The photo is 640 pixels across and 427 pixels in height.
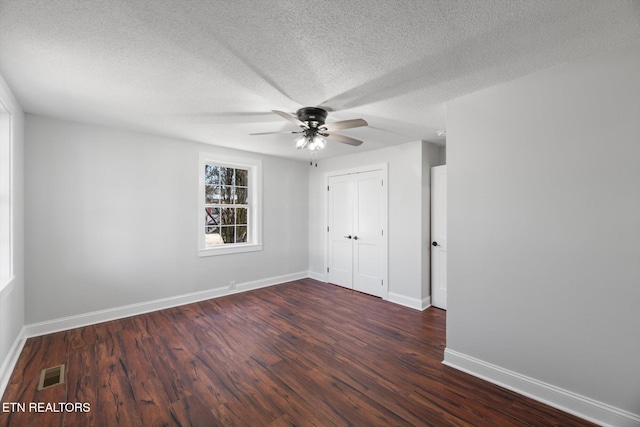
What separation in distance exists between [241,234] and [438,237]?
3.22 meters

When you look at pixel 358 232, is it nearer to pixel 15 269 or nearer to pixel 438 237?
pixel 438 237

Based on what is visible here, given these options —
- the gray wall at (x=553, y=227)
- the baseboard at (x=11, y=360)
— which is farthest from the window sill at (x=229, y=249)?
the gray wall at (x=553, y=227)

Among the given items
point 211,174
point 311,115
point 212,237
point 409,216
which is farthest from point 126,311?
point 409,216

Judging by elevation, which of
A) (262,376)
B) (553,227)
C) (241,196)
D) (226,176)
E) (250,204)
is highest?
(226,176)

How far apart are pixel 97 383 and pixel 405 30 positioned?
3.34 meters

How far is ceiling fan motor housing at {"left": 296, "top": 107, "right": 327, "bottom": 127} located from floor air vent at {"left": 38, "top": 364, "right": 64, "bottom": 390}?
300cm

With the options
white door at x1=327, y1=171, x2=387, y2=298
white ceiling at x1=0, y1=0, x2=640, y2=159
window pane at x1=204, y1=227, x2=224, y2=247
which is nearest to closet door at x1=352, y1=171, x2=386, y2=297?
white door at x1=327, y1=171, x2=387, y2=298

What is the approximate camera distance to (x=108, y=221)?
11.0 ft

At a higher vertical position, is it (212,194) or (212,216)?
(212,194)

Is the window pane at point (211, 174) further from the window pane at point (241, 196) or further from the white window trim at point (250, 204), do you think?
the window pane at point (241, 196)

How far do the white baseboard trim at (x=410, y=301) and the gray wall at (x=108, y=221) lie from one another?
2.53m

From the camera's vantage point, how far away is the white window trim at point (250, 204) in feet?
13.5

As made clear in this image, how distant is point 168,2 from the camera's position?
4.42ft

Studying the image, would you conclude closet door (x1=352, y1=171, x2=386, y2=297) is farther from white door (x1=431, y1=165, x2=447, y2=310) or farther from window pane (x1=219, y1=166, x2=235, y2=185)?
window pane (x1=219, y1=166, x2=235, y2=185)
